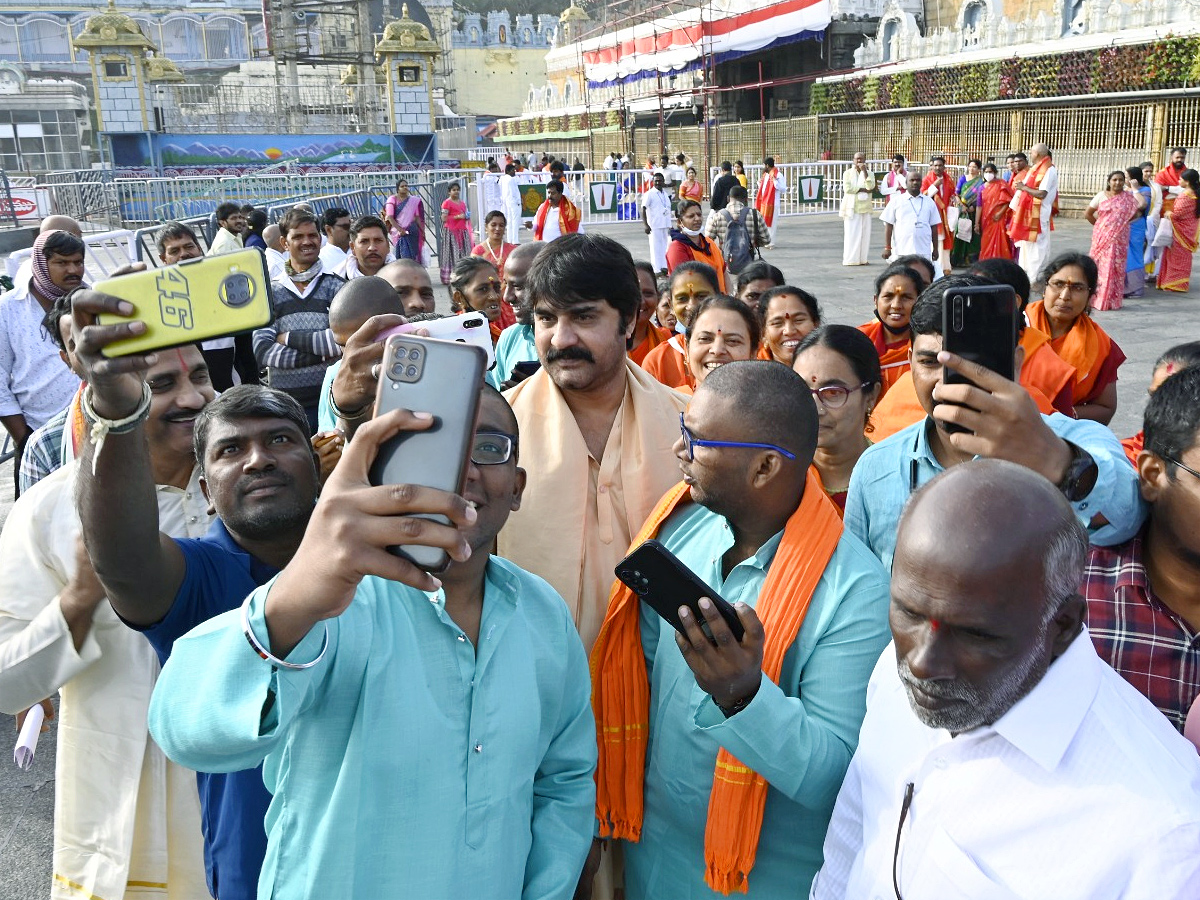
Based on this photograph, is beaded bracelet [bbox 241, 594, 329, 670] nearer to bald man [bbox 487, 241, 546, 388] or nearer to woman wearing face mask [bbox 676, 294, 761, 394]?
bald man [bbox 487, 241, 546, 388]

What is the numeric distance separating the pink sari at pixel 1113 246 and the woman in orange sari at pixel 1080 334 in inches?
288

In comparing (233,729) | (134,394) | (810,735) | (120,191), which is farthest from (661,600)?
(120,191)

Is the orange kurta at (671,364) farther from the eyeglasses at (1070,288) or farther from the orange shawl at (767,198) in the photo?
the orange shawl at (767,198)

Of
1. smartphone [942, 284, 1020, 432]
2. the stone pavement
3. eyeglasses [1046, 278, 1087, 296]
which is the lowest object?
the stone pavement

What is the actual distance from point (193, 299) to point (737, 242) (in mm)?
9874

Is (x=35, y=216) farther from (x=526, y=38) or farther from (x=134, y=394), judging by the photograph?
(x=526, y=38)

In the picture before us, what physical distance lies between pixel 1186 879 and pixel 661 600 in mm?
841

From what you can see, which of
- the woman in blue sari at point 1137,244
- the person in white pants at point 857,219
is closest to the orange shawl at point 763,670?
the woman in blue sari at point 1137,244

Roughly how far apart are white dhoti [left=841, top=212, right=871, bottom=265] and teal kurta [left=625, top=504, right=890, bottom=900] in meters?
14.5

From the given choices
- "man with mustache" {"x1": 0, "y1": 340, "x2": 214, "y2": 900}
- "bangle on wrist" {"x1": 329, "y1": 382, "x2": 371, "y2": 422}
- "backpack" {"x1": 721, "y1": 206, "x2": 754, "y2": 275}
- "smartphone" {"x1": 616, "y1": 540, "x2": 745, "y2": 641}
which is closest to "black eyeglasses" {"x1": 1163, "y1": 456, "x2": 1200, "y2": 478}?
"smartphone" {"x1": 616, "y1": 540, "x2": 745, "y2": 641}

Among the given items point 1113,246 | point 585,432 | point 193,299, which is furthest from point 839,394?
point 1113,246

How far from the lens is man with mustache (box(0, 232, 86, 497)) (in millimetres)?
4898

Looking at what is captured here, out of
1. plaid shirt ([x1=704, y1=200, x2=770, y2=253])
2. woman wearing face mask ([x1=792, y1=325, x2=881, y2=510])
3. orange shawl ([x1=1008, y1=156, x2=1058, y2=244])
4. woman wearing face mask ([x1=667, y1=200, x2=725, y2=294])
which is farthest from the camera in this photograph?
orange shawl ([x1=1008, y1=156, x2=1058, y2=244])

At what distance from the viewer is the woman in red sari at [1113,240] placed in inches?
448
